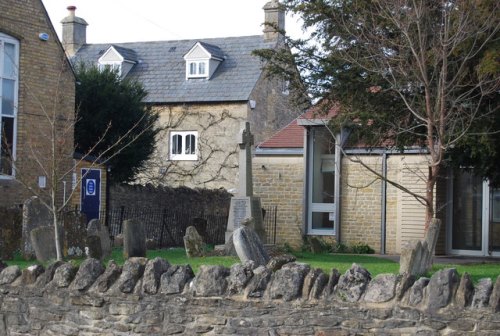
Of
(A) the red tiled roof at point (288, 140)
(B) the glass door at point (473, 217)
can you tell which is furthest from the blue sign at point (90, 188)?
(B) the glass door at point (473, 217)

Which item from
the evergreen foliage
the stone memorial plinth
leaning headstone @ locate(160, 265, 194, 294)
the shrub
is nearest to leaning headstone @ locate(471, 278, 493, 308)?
leaning headstone @ locate(160, 265, 194, 294)

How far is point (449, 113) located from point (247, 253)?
5503mm

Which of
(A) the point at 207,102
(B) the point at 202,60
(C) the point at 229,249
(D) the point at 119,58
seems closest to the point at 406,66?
(C) the point at 229,249

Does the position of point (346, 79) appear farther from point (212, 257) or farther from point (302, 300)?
point (302, 300)

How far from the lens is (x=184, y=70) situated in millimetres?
41062

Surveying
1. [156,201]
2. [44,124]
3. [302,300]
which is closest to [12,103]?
[44,124]

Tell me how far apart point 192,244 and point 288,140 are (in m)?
11.4

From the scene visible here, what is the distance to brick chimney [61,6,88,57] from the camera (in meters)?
44.9

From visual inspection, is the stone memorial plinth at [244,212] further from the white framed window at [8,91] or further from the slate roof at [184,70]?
the slate roof at [184,70]

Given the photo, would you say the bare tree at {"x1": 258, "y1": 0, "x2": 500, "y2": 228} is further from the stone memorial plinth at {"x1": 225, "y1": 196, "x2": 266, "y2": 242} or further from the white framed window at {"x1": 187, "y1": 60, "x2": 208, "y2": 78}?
the white framed window at {"x1": 187, "y1": 60, "x2": 208, "y2": 78}

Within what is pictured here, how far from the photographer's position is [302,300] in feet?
29.7

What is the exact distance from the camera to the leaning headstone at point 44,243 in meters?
14.5

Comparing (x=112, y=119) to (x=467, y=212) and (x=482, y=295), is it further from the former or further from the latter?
(x=482, y=295)

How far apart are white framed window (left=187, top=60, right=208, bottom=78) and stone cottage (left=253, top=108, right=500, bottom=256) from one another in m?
11.5
